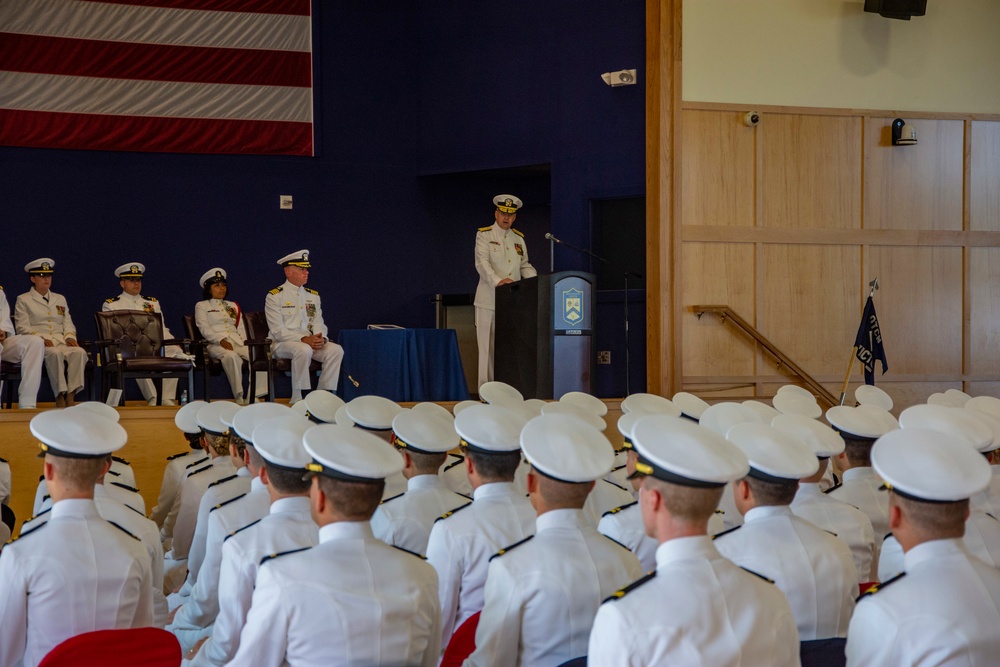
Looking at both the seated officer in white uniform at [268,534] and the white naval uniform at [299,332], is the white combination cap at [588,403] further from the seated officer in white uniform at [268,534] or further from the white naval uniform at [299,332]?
the white naval uniform at [299,332]

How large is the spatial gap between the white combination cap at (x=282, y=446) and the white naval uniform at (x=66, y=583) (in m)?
0.39

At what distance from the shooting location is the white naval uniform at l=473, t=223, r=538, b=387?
8781mm

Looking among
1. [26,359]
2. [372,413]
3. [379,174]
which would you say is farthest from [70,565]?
[379,174]

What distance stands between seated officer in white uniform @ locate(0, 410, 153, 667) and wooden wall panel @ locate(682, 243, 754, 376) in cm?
680

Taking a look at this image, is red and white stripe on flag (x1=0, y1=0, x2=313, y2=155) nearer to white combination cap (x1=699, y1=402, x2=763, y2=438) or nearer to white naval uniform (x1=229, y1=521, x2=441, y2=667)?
white combination cap (x1=699, y1=402, x2=763, y2=438)

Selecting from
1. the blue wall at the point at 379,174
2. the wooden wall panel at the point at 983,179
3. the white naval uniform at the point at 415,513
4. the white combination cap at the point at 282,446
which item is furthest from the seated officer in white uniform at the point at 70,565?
the wooden wall panel at the point at 983,179

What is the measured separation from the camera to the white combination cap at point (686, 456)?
5.65 feet

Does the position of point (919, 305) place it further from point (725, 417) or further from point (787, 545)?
point (787, 545)

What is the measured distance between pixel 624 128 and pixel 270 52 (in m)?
3.70

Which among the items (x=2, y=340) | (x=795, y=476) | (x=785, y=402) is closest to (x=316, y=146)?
(x=2, y=340)

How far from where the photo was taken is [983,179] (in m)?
9.15

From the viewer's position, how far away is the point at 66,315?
8.48 meters

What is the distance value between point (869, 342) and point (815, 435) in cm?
576

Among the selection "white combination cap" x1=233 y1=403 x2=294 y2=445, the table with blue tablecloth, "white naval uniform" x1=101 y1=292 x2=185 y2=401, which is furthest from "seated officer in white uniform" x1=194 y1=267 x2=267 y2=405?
"white combination cap" x1=233 y1=403 x2=294 y2=445
